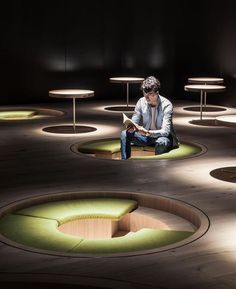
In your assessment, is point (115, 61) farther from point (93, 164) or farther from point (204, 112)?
point (93, 164)

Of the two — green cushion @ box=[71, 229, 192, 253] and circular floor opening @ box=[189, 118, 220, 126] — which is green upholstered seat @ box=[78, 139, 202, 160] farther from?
green cushion @ box=[71, 229, 192, 253]

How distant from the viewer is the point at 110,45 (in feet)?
47.7

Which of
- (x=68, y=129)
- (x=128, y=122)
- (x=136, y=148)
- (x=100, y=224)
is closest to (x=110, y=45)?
(x=68, y=129)

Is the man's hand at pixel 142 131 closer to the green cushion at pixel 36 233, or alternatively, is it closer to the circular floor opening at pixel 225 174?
the circular floor opening at pixel 225 174

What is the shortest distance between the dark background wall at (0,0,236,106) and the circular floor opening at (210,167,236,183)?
6.39 meters

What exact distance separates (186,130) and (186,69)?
4909mm

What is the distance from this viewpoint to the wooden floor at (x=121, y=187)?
3936 millimetres

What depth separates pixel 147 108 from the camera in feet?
25.7

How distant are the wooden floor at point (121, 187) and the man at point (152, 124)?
1.49 ft

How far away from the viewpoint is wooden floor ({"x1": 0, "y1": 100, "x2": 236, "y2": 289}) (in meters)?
3.94

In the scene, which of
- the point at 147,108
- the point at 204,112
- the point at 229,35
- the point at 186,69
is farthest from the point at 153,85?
the point at 186,69

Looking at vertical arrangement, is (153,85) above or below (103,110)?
above

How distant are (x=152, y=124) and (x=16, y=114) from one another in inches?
195

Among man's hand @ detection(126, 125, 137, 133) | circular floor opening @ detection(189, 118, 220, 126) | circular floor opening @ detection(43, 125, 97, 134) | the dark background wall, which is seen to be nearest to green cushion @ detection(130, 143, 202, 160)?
man's hand @ detection(126, 125, 137, 133)
